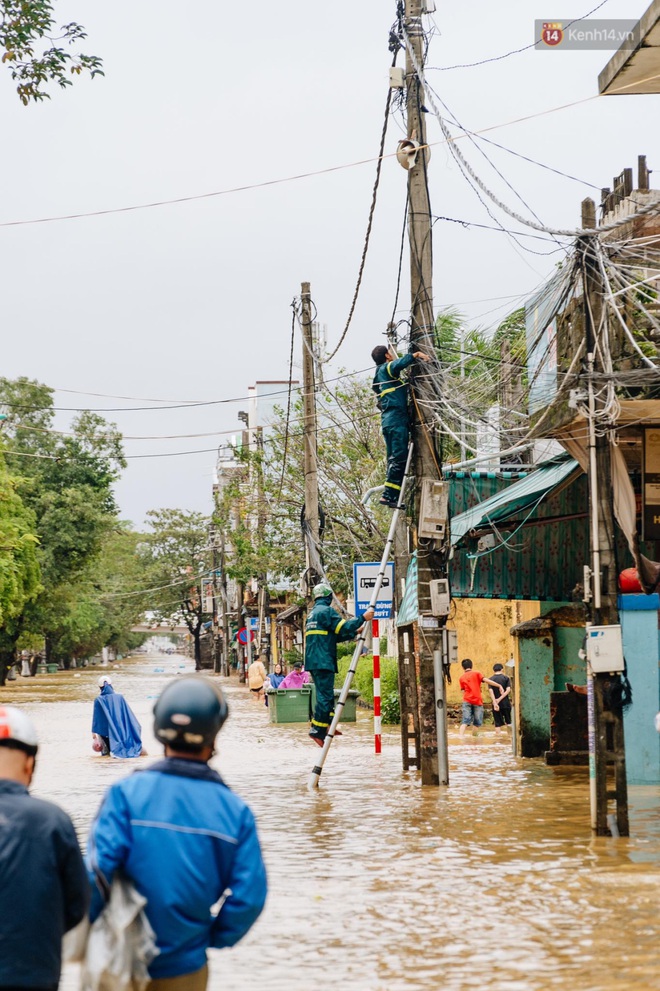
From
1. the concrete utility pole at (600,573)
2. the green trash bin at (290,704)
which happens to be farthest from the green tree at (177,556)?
the concrete utility pole at (600,573)

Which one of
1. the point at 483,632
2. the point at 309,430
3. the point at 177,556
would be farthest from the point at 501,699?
the point at 177,556

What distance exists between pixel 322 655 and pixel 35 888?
13501 millimetres

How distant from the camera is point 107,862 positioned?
436cm

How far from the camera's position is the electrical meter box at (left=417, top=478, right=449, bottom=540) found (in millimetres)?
16125

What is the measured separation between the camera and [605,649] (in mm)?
11578

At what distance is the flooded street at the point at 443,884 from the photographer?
24.3 feet

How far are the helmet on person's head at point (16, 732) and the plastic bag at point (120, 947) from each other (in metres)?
0.53

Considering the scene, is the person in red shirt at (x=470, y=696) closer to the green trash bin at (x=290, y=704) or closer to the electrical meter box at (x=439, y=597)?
the green trash bin at (x=290, y=704)

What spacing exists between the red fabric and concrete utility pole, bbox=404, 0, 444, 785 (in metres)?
9.28

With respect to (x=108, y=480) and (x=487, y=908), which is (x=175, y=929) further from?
(x=108, y=480)

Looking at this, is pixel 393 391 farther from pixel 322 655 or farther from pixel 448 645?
pixel 322 655

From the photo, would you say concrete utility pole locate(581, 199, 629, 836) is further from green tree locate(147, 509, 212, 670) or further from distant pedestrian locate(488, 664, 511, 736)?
green tree locate(147, 509, 212, 670)

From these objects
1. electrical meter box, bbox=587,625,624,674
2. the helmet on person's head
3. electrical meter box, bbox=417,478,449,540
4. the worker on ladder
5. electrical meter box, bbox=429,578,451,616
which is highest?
the worker on ladder

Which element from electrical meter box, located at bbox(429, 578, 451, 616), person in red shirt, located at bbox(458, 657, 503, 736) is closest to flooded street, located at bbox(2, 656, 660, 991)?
electrical meter box, located at bbox(429, 578, 451, 616)
